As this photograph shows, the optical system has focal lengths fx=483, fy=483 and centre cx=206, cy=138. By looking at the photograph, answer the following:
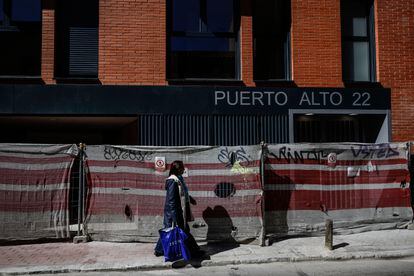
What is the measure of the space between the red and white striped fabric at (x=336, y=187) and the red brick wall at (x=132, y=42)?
13.3 ft

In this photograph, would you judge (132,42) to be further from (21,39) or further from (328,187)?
(328,187)

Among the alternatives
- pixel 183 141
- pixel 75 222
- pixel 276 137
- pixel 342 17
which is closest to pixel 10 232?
pixel 75 222

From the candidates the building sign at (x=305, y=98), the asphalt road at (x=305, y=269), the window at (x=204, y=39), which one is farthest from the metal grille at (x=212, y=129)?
the asphalt road at (x=305, y=269)

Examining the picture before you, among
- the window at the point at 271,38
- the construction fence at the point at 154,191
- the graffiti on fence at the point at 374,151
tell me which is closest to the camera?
the construction fence at the point at 154,191

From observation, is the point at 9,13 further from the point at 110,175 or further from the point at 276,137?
the point at 276,137

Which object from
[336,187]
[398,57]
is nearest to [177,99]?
[336,187]

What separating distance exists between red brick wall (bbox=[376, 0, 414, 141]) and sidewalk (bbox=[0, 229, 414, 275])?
12.6 feet

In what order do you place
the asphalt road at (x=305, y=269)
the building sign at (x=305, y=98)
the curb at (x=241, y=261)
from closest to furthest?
the asphalt road at (x=305, y=269) < the curb at (x=241, y=261) < the building sign at (x=305, y=98)

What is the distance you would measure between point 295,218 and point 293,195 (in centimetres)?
48

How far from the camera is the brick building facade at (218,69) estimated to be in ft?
39.1

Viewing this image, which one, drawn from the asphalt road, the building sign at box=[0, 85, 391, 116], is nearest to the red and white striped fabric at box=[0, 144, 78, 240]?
the building sign at box=[0, 85, 391, 116]

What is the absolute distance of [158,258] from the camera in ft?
28.0

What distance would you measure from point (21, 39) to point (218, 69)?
5130mm

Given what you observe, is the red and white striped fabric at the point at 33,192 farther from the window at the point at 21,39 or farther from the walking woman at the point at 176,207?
the window at the point at 21,39
